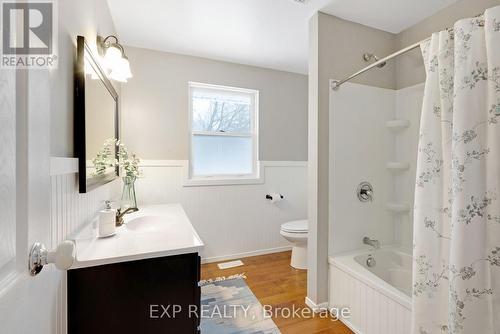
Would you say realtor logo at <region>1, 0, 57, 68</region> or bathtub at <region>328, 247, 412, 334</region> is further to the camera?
bathtub at <region>328, 247, 412, 334</region>

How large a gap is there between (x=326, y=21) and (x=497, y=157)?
142 cm

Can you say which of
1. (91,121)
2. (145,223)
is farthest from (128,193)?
(91,121)

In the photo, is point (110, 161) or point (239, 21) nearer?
point (110, 161)

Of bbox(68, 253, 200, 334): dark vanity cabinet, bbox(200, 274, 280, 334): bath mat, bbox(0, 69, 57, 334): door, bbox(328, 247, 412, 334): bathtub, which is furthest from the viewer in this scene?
bbox(200, 274, 280, 334): bath mat

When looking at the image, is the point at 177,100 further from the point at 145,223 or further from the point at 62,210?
the point at 62,210

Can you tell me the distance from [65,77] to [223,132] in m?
1.76

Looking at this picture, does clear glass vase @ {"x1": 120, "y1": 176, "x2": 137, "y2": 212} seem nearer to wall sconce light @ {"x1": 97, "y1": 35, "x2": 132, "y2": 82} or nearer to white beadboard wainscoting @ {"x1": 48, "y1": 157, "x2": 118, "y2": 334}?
white beadboard wainscoting @ {"x1": 48, "y1": 157, "x2": 118, "y2": 334}

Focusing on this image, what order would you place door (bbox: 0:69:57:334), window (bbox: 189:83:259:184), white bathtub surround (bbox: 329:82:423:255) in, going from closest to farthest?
door (bbox: 0:69:57:334), white bathtub surround (bbox: 329:82:423:255), window (bbox: 189:83:259:184)

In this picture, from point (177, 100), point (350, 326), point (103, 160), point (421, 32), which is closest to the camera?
point (103, 160)

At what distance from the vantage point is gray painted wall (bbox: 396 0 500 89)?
5.14 ft

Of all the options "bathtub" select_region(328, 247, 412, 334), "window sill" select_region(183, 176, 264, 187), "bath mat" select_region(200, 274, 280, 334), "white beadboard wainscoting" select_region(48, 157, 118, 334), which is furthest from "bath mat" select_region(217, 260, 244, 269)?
"white beadboard wainscoting" select_region(48, 157, 118, 334)

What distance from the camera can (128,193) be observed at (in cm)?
189

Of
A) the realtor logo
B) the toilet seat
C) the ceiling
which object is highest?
the ceiling

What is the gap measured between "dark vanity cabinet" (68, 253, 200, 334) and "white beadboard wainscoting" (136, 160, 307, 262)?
1.42 m
